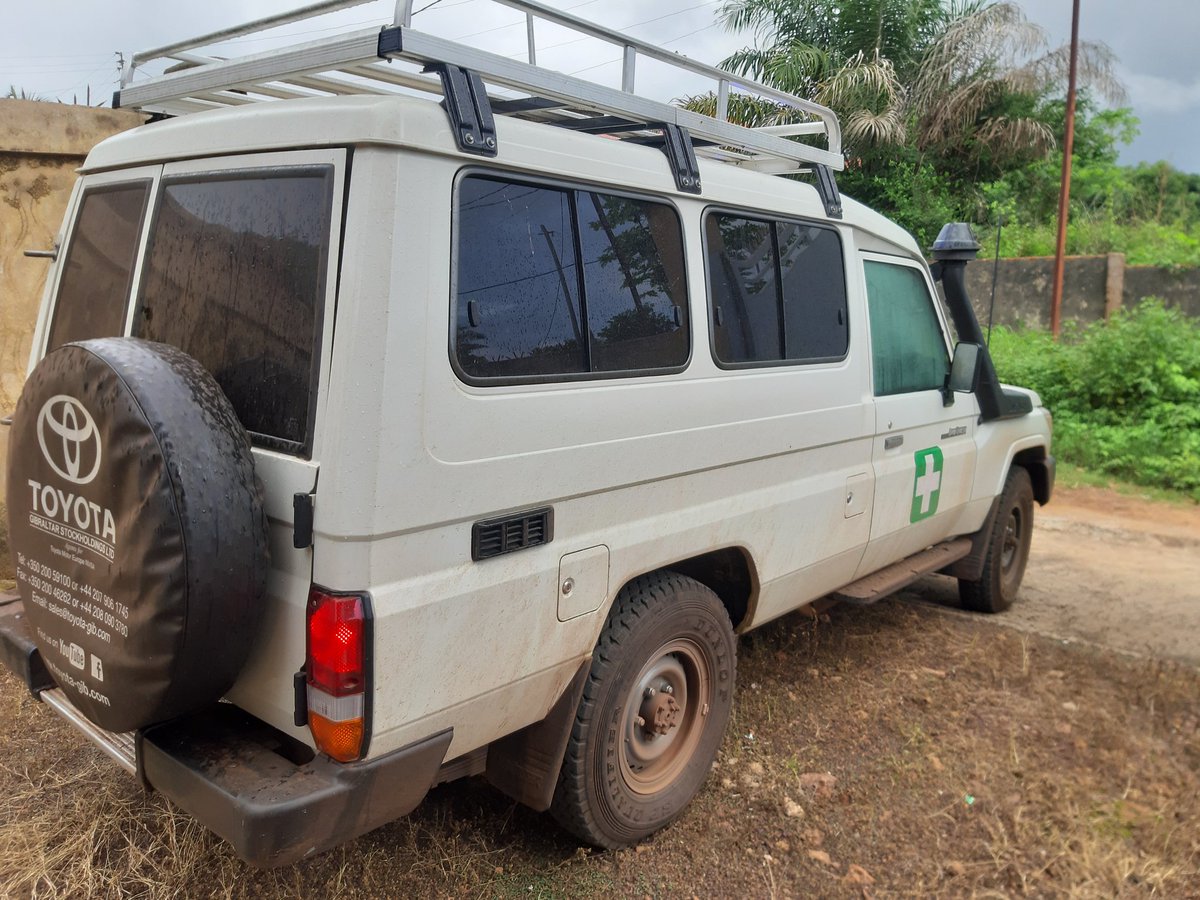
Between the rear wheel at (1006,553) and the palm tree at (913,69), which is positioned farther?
the palm tree at (913,69)

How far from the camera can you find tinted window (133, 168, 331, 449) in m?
2.18

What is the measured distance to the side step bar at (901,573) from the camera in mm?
3979

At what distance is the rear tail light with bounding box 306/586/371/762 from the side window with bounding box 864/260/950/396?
256 centimetres

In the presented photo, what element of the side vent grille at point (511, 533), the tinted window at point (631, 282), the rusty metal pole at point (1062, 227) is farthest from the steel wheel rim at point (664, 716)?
the rusty metal pole at point (1062, 227)

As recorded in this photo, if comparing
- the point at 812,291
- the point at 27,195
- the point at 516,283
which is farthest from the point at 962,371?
the point at 27,195

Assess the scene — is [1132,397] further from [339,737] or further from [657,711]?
[339,737]

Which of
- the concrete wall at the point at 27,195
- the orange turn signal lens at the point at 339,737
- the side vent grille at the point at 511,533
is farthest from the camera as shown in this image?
the concrete wall at the point at 27,195

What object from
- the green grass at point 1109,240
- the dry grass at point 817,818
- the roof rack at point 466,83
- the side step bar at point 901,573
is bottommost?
the dry grass at point 817,818

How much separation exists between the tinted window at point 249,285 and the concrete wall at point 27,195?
9.36ft

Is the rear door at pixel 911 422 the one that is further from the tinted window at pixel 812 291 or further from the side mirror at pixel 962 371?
the tinted window at pixel 812 291

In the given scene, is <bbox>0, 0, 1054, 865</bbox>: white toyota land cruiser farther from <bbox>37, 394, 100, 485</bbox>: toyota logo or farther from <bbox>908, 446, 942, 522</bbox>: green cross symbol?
<bbox>908, 446, 942, 522</bbox>: green cross symbol

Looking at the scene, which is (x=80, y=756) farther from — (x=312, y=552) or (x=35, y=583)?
(x=312, y=552)

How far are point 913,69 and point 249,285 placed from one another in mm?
15228

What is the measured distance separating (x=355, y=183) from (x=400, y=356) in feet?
1.31
